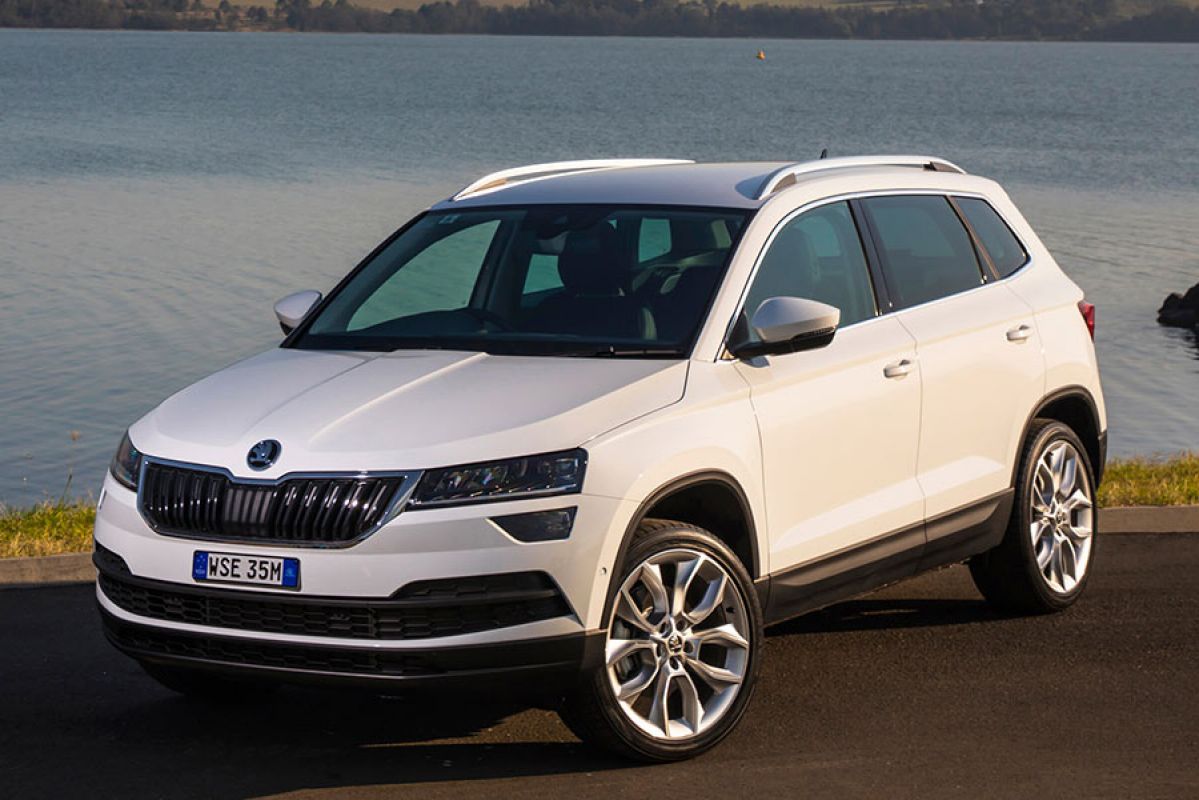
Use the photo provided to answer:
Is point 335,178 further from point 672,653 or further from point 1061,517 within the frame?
point 672,653

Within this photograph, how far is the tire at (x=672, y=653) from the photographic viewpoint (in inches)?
224

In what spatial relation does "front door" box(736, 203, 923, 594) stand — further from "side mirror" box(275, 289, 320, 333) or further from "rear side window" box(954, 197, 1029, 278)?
"side mirror" box(275, 289, 320, 333)

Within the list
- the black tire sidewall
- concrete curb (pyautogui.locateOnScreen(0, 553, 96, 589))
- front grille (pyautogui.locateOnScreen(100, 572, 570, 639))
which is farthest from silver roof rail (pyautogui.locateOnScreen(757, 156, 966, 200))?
concrete curb (pyautogui.locateOnScreen(0, 553, 96, 589))

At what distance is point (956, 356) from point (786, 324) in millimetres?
1307

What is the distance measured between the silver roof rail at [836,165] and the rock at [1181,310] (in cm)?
2383

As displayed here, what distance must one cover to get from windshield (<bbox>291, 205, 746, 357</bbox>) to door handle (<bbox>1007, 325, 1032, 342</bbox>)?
1450 mm

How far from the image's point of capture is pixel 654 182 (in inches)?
281

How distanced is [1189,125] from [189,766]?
274ft

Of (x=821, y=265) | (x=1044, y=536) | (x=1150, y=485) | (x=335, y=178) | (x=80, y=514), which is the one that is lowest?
(x=335, y=178)

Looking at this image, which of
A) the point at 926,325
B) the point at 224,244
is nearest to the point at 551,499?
the point at 926,325

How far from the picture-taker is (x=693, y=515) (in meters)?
6.16

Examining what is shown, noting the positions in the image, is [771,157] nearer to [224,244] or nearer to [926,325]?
[224,244]

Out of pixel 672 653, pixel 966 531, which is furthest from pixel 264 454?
pixel 966 531

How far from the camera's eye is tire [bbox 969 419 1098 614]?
25.2 ft
